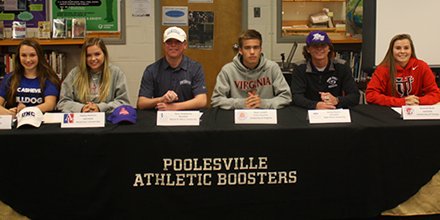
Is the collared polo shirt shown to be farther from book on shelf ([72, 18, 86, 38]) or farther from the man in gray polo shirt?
book on shelf ([72, 18, 86, 38])

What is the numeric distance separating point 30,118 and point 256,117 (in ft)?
3.51

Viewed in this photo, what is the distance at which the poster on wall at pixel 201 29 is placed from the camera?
4910 millimetres

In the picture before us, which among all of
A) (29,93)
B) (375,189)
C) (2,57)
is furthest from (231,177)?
(2,57)

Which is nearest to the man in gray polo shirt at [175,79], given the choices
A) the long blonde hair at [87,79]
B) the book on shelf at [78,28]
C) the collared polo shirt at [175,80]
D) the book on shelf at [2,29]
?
the collared polo shirt at [175,80]

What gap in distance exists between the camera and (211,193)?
2.10 m

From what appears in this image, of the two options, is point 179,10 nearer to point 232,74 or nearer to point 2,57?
point 2,57

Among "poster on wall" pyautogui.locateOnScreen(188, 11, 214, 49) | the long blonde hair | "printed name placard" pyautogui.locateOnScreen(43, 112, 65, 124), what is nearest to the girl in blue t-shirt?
the long blonde hair

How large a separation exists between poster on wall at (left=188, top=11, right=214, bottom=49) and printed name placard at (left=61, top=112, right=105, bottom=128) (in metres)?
2.92

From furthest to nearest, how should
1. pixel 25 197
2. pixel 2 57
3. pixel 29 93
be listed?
pixel 2 57, pixel 29 93, pixel 25 197

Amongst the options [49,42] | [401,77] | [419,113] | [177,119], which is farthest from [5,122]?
[49,42]

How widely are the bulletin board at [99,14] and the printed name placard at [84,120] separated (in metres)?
2.78

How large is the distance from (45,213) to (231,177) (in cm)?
86

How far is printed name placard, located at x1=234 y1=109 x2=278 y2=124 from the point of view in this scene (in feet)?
7.25

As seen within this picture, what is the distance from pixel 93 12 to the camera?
15.5 feet
